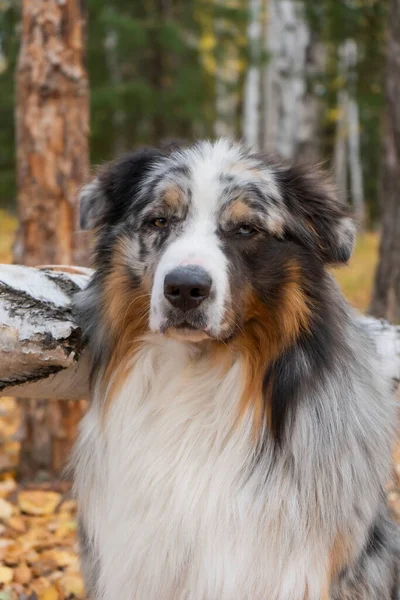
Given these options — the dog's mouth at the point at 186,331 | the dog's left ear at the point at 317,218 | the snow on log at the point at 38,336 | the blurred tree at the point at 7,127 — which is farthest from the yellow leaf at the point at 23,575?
the blurred tree at the point at 7,127

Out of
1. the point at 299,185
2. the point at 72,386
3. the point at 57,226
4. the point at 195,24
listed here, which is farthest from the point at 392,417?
the point at 195,24

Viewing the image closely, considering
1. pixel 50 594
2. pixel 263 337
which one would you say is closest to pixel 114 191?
pixel 263 337

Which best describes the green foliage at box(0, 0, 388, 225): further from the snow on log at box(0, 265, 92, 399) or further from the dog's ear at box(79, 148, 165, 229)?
the snow on log at box(0, 265, 92, 399)

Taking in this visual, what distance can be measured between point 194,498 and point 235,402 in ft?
1.35

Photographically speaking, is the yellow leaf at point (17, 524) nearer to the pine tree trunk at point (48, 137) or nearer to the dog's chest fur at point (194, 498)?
the pine tree trunk at point (48, 137)

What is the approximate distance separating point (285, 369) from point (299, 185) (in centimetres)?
78

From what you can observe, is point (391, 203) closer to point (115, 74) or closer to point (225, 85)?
point (115, 74)

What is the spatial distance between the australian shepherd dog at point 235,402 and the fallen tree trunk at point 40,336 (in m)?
Answer: 0.13

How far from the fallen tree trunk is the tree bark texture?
4.96ft

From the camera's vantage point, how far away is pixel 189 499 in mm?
2889

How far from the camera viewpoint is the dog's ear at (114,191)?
318 centimetres

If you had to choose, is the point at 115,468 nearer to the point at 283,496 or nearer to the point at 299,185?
the point at 283,496

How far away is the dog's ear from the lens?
318cm

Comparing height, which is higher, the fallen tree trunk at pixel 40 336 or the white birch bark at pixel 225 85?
the white birch bark at pixel 225 85
